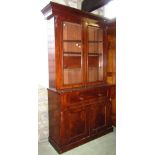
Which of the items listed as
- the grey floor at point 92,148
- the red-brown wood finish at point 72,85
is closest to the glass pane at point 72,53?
the red-brown wood finish at point 72,85

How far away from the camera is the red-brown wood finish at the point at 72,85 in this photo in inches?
99.0

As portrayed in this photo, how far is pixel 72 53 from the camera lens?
108 inches

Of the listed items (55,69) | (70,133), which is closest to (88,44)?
(55,69)

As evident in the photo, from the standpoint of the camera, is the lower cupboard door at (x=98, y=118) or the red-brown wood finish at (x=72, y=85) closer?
the red-brown wood finish at (x=72, y=85)

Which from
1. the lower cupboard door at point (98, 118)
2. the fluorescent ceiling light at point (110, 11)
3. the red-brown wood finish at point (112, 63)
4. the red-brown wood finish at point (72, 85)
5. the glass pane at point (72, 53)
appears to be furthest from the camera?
the fluorescent ceiling light at point (110, 11)

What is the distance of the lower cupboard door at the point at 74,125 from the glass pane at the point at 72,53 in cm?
52

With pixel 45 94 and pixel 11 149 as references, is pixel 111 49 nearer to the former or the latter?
pixel 45 94

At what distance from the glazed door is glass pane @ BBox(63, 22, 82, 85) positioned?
0.51 metres

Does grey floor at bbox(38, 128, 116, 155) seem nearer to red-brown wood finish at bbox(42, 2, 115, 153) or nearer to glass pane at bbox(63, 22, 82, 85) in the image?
red-brown wood finish at bbox(42, 2, 115, 153)

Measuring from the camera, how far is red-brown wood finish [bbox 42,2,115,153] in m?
2.51

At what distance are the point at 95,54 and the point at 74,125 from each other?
4.68 ft

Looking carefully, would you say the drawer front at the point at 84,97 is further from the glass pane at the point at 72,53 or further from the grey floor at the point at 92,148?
the grey floor at the point at 92,148

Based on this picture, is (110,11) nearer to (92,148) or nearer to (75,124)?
(75,124)
